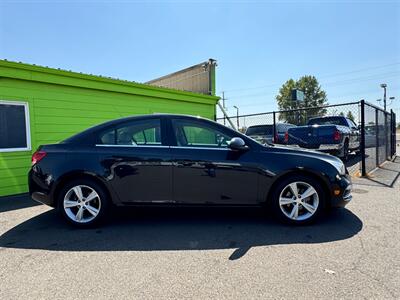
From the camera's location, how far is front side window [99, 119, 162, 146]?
429cm

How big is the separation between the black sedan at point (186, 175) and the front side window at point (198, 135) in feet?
0.05

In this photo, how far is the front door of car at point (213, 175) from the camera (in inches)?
161

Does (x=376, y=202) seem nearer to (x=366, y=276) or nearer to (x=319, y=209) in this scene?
(x=319, y=209)

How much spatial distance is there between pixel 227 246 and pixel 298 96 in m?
19.5

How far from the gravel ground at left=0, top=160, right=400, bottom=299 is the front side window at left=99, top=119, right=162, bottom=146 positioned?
1256 mm

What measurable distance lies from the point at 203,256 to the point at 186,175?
1.25 m

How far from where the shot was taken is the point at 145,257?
3.23m

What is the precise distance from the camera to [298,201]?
4.11 meters

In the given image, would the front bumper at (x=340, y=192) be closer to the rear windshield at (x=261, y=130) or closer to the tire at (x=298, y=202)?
the tire at (x=298, y=202)

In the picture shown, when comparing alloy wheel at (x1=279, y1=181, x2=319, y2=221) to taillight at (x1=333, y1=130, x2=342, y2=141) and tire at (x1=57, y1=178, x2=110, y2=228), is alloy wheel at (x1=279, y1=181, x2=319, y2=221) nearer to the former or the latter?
tire at (x1=57, y1=178, x2=110, y2=228)

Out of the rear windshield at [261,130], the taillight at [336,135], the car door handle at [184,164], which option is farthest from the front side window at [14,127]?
the taillight at [336,135]

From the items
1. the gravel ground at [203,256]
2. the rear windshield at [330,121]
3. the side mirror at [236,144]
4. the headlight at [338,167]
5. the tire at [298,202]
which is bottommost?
the gravel ground at [203,256]

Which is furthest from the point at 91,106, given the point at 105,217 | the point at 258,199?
the point at 258,199

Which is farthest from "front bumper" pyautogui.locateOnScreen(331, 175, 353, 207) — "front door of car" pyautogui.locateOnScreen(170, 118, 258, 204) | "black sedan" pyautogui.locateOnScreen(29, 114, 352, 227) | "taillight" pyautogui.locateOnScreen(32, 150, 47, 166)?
"taillight" pyautogui.locateOnScreen(32, 150, 47, 166)
